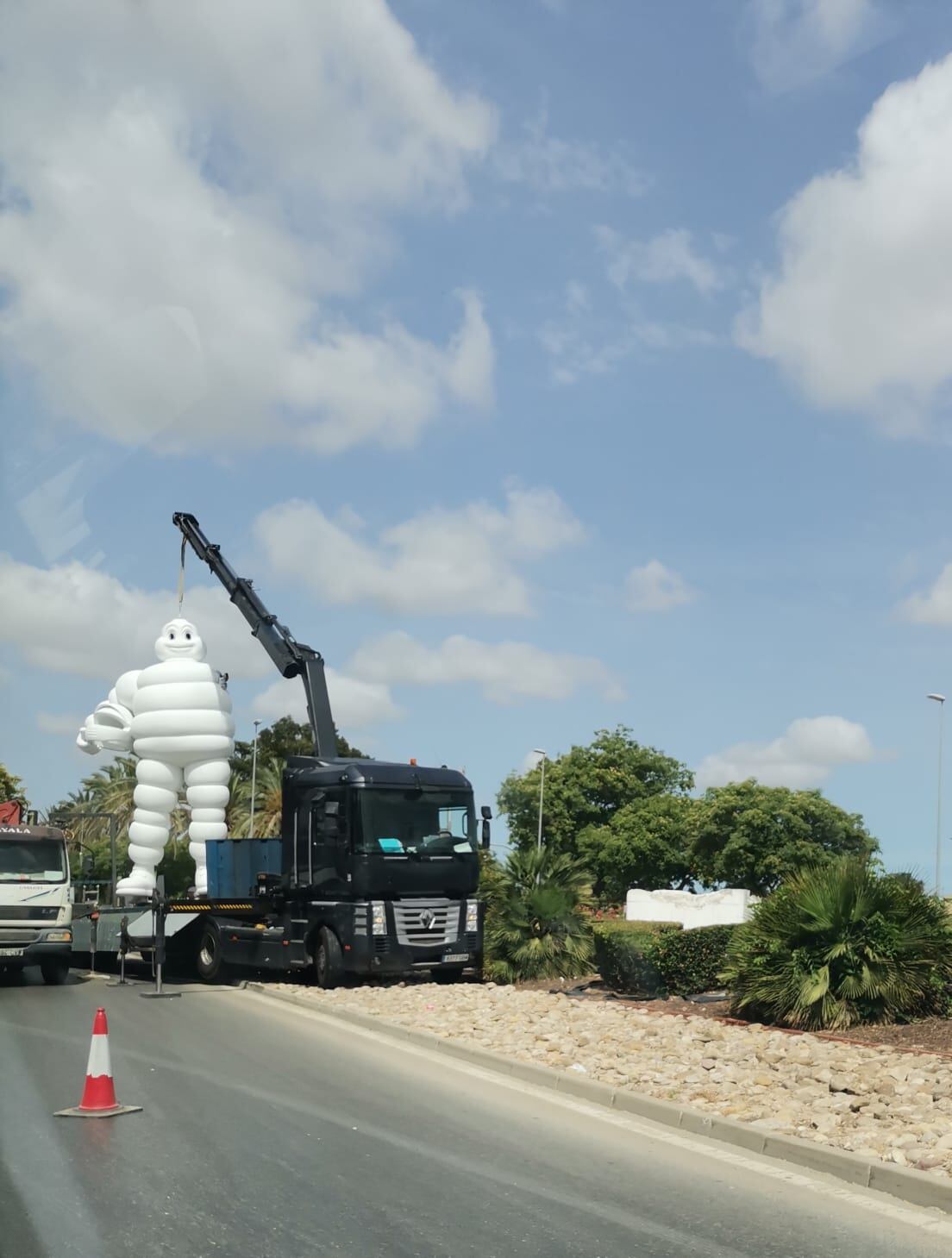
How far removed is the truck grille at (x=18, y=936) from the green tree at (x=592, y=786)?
58545 millimetres

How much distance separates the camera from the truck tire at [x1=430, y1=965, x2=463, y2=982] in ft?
70.8

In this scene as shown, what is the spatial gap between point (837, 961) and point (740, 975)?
1.31 meters

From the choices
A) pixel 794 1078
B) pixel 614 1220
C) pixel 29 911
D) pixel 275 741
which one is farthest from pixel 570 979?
pixel 275 741

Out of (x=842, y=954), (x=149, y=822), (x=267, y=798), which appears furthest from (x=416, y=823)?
(x=267, y=798)

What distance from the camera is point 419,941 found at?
20.7 meters

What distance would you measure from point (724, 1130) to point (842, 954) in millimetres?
5423

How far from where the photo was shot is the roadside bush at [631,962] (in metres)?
18.3

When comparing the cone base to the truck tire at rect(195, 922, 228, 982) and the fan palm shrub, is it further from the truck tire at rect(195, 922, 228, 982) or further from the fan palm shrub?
the truck tire at rect(195, 922, 228, 982)

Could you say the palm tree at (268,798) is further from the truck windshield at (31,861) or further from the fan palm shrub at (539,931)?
the fan palm shrub at (539,931)

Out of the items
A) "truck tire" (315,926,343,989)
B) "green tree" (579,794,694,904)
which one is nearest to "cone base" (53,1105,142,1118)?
"truck tire" (315,926,343,989)

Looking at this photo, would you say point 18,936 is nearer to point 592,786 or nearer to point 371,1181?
point 371,1181

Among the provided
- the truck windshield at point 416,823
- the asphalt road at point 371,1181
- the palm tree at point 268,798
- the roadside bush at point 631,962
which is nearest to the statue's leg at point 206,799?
the truck windshield at point 416,823

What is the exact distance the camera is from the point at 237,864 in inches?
941

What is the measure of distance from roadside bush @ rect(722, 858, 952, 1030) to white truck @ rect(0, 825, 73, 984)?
11.9 meters
